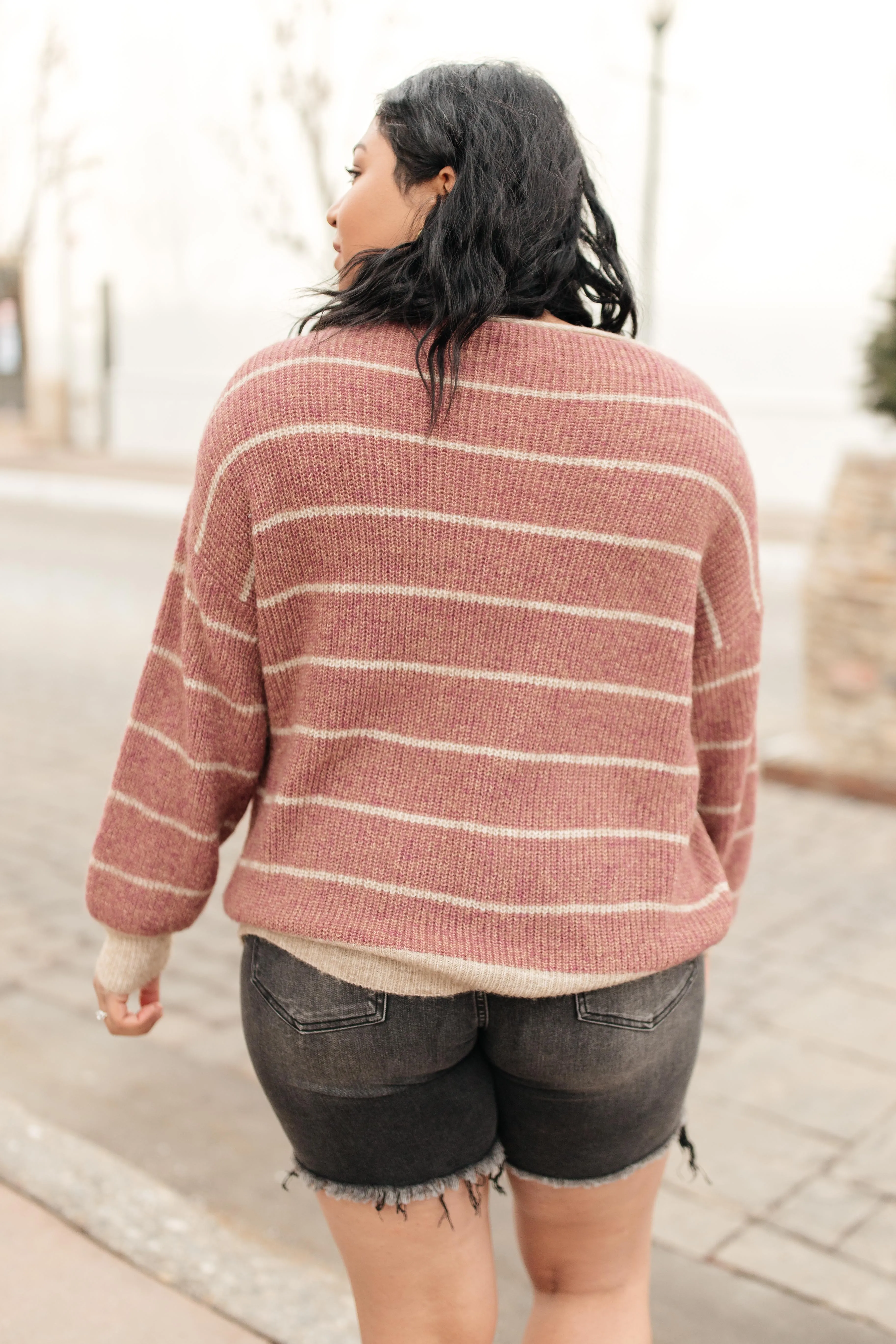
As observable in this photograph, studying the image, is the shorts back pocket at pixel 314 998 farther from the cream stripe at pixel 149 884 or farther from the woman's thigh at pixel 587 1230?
the woman's thigh at pixel 587 1230

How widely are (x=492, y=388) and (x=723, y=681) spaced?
0.45m

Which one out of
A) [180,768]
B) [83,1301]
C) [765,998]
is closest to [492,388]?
[180,768]

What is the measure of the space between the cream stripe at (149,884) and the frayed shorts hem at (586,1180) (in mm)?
471

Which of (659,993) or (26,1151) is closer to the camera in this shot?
(659,993)

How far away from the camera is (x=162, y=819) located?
1.49m

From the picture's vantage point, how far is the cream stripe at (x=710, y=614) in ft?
4.77

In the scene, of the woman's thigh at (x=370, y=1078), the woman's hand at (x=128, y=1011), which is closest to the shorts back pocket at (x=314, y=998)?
the woman's thigh at (x=370, y=1078)

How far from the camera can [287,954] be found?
141cm

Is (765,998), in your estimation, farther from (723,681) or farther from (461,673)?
(461,673)

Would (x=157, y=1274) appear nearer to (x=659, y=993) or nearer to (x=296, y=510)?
(x=659, y=993)

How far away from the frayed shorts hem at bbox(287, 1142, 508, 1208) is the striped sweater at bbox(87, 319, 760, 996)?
0.77 feet

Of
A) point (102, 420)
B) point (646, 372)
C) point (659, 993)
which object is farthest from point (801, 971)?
point (102, 420)

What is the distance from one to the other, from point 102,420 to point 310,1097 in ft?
91.9

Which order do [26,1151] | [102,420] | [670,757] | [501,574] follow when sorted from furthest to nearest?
1. [102,420]
2. [26,1151]
3. [670,757]
4. [501,574]
